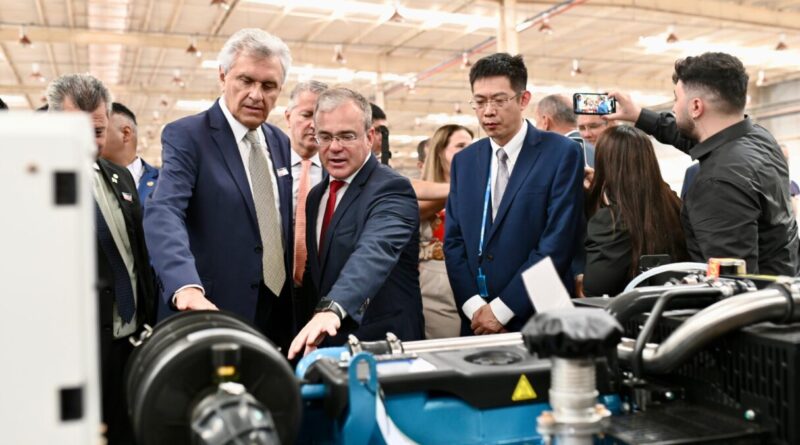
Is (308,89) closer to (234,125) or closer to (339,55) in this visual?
(234,125)

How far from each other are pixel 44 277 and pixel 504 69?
1873 millimetres

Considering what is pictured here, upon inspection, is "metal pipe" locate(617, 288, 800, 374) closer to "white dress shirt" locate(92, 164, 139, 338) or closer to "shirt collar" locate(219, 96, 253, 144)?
"shirt collar" locate(219, 96, 253, 144)

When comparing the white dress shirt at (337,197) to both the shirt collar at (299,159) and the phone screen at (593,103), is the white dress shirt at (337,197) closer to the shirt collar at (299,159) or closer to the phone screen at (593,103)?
the shirt collar at (299,159)

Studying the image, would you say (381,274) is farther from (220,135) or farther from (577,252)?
(577,252)

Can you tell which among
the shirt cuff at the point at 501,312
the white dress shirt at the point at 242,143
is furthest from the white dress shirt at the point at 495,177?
the white dress shirt at the point at 242,143

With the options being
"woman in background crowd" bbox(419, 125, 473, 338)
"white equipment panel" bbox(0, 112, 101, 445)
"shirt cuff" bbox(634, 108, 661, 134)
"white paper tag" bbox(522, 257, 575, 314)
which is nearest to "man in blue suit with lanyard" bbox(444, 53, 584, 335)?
"woman in background crowd" bbox(419, 125, 473, 338)

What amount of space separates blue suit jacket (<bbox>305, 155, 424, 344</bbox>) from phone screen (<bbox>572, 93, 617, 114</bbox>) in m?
0.67

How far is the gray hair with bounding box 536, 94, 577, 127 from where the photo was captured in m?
3.22

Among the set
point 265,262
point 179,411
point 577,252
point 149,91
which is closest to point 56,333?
point 179,411

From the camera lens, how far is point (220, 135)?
1811 mm

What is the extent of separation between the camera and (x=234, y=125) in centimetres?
185

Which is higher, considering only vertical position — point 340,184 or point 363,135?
point 363,135

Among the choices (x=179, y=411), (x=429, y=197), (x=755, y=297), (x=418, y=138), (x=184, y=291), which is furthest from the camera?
(x=418, y=138)

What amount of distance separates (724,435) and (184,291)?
0.97 metres
